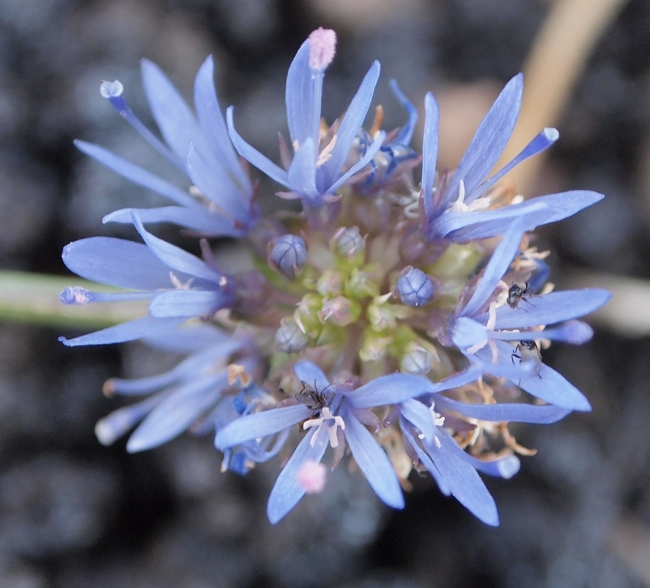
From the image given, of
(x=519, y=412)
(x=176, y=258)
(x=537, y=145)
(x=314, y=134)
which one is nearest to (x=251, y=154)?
(x=314, y=134)

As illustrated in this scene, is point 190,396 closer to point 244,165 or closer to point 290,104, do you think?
point 244,165

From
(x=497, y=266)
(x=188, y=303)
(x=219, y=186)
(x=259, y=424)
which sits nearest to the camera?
(x=497, y=266)

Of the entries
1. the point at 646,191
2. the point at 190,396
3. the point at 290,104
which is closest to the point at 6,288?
the point at 190,396

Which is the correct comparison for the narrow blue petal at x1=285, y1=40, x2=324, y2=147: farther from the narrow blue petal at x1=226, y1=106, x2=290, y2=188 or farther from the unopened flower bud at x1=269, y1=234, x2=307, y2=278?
the unopened flower bud at x1=269, y1=234, x2=307, y2=278

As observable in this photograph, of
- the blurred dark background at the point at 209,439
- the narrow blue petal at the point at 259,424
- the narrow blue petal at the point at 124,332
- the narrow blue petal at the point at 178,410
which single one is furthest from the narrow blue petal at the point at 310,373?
the blurred dark background at the point at 209,439

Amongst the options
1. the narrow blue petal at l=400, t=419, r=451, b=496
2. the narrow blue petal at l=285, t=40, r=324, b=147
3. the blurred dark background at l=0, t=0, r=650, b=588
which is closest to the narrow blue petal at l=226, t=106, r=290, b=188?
the narrow blue petal at l=285, t=40, r=324, b=147

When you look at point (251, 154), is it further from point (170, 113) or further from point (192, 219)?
point (170, 113)
